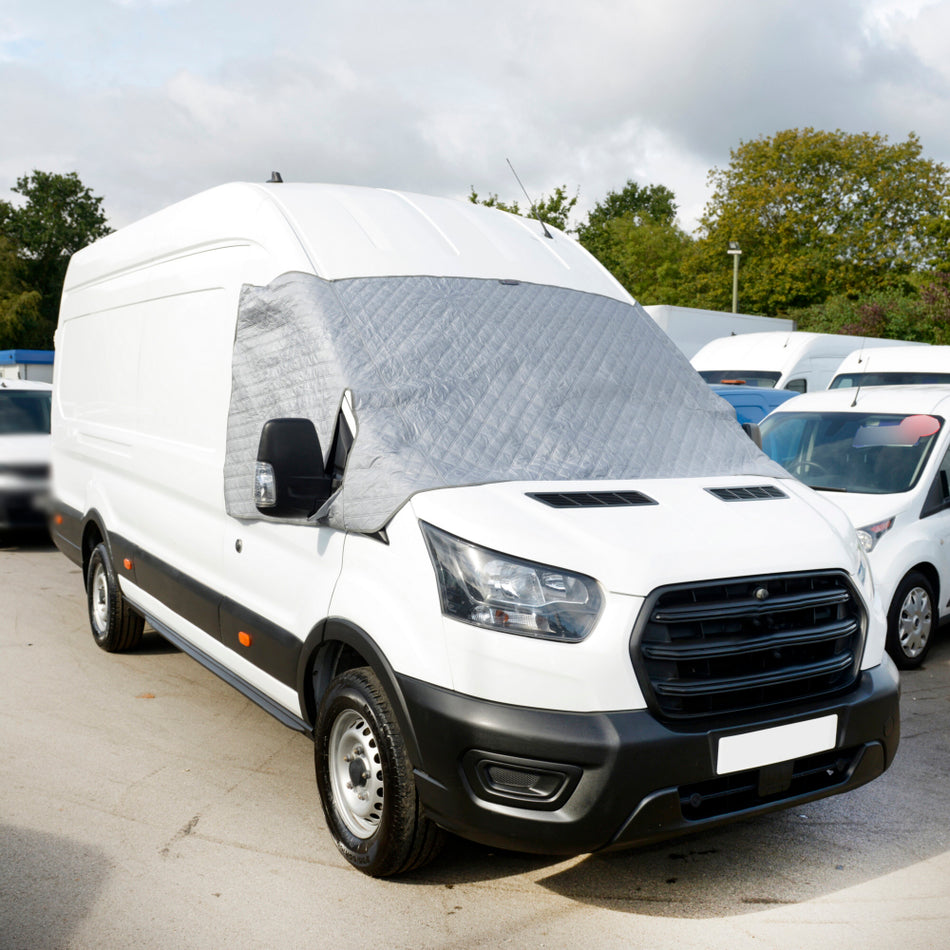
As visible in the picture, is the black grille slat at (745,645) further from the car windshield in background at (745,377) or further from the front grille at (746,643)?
the car windshield in background at (745,377)

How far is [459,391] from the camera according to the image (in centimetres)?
396

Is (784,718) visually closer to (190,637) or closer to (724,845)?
(724,845)

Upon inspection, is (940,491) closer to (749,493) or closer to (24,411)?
(749,493)

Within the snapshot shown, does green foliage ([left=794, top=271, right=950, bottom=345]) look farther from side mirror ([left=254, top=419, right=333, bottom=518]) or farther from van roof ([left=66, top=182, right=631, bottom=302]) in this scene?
side mirror ([left=254, top=419, right=333, bottom=518])

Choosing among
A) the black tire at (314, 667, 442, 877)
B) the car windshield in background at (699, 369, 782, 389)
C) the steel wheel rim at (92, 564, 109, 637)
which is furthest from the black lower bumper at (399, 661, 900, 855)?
the car windshield in background at (699, 369, 782, 389)

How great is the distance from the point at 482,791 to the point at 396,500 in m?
0.94

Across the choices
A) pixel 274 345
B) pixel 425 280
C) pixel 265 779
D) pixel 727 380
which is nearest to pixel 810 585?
pixel 425 280

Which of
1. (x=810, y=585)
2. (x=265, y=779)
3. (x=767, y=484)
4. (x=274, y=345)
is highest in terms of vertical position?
(x=274, y=345)

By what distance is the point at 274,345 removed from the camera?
4180 mm

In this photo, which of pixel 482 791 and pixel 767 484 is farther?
pixel 767 484

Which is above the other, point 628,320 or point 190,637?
point 628,320

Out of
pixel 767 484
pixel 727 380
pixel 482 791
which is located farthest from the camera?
pixel 727 380

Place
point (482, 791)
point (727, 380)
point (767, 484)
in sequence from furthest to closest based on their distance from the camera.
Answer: point (727, 380) < point (767, 484) < point (482, 791)

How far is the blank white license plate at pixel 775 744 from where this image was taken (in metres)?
3.23
